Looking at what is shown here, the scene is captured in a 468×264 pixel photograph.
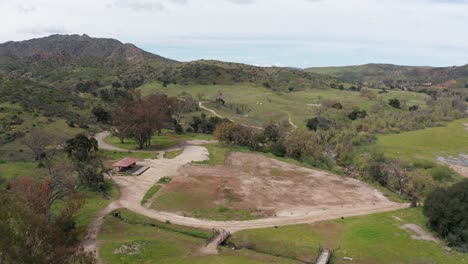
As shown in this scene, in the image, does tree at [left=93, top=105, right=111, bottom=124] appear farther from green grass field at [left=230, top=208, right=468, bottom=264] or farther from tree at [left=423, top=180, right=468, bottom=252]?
tree at [left=423, top=180, right=468, bottom=252]

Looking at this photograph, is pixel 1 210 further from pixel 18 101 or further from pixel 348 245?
pixel 18 101

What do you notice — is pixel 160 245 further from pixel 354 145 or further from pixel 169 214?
pixel 354 145

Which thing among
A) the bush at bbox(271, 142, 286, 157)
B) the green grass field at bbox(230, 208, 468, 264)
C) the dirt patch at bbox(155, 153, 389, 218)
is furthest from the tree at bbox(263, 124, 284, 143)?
the green grass field at bbox(230, 208, 468, 264)

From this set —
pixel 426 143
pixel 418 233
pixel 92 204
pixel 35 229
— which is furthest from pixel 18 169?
pixel 426 143

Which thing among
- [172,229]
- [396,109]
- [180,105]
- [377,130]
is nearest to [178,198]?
[172,229]

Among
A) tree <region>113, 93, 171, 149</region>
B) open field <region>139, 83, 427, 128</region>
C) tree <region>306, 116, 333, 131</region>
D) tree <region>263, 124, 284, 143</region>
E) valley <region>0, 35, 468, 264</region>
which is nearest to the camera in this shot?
valley <region>0, 35, 468, 264</region>

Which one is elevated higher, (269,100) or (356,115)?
(269,100)

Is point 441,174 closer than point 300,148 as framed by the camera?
Yes
